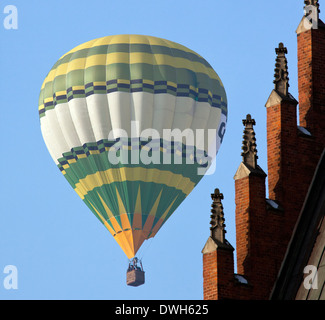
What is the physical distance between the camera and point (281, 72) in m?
31.5

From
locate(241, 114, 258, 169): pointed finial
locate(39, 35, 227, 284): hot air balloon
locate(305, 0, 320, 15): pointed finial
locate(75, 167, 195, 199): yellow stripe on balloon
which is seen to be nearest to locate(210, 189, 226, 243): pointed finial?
locate(241, 114, 258, 169): pointed finial

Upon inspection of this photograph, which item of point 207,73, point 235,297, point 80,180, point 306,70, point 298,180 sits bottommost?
point 235,297

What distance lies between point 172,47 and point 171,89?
3.31m

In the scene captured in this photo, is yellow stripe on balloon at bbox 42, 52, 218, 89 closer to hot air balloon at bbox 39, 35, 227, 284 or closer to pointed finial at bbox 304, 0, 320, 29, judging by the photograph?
hot air balloon at bbox 39, 35, 227, 284

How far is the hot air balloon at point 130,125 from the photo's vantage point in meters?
55.5

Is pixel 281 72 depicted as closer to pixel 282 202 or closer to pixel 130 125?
pixel 282 202

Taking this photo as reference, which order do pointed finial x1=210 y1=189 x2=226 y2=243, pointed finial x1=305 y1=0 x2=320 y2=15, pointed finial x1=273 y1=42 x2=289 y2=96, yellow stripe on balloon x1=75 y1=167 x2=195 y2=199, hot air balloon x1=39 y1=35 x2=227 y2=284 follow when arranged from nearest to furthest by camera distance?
pointed finial x1=210 y1=189 x2=226 y2=243 < pointed finial x1=273 y1=42 x2=289 y2=96 < pointed finial x1=305 y1=0 x2=320 y2=15 < hot air balloon x1=39 y1=35 x2=227 y2=284 < yellow stripe on balloon x1=75 y1=167 x2=195 y2=199

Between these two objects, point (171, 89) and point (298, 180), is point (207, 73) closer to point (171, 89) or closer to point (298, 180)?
point (171, 89)

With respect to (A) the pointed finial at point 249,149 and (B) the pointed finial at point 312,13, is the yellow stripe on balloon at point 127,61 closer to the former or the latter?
(B) the pointed finial at point 312,13

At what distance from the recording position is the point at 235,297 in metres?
28.7

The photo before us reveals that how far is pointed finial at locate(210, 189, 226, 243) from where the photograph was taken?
95.8ft

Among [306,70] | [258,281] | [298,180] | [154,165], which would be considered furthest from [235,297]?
[154,165]

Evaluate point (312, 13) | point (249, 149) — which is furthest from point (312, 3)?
point (249, 149)

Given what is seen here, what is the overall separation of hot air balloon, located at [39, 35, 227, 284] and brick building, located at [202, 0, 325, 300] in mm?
23736
